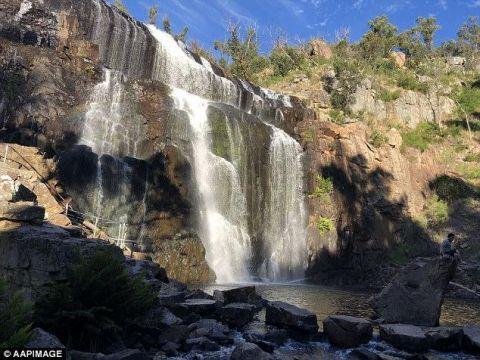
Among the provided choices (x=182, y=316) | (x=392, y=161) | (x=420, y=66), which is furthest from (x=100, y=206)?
(x=420, y=66)

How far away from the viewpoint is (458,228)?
98.2 feet

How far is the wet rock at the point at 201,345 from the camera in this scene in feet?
27.5

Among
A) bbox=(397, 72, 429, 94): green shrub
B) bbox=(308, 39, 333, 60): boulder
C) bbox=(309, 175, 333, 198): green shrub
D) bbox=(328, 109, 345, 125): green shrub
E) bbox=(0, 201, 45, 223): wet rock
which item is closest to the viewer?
bbox=(0, 201, 45, 223): wet rock

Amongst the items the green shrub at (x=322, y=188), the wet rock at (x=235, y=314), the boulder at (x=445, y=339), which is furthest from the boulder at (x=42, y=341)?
the green shrub at (x=322, y=188)

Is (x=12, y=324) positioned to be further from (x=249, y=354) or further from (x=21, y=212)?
(x=249, y=354)

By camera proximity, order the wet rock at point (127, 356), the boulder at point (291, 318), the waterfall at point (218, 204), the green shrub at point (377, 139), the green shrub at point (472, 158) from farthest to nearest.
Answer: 1. the green shrub at point (472, 158)
2. the green shrub at point (377, 139)
3. the waterfall at point (218, 204)
4. the boulder at point (291, 318)
5. the wet rock at point (127, 356)

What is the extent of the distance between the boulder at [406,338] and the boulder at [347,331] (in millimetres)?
426

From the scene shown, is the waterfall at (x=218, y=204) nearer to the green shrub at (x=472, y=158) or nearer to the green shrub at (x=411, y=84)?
the green shrub at (x=472, y=158)

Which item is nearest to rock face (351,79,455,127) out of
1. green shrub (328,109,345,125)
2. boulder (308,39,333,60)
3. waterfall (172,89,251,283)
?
green shrub (328,109,345,125)

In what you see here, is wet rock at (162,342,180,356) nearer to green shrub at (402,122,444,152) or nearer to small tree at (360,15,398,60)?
green shrub at (402,122,444,152)

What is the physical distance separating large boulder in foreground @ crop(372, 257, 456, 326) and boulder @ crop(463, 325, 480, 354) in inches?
60.8

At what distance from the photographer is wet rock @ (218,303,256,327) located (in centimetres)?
1055

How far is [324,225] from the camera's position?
1113 inches

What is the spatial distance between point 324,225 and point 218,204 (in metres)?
7.82
